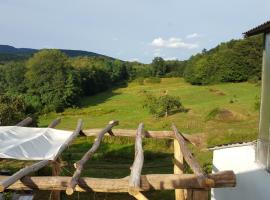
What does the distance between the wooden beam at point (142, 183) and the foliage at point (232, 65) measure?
201 ft

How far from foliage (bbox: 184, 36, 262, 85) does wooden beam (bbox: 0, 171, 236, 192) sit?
61415mm

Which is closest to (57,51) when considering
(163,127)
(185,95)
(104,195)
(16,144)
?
(185,95)

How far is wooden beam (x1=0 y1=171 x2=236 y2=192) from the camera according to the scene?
615cm

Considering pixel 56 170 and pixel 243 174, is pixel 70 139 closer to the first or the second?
pixel 56 170

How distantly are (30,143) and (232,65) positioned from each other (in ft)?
208

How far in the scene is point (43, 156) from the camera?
9172mm

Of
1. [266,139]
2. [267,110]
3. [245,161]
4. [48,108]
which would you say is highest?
[267,110]

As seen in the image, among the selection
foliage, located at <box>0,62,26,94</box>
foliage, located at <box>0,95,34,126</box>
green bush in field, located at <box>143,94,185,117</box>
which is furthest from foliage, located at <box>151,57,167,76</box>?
foliage, located at <box>0,95,34,126</box>

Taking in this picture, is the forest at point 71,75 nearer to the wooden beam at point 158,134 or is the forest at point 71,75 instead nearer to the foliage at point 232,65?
the foliage at point 232,65

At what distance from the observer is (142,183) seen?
637 cm

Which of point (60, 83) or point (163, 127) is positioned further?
point (60, 83)

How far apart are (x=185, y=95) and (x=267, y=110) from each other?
176 feet

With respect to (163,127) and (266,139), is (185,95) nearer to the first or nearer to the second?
(163,127)

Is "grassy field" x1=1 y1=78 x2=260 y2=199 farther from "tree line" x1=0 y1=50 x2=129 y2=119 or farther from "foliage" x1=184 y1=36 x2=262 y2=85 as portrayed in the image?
"foliage" x1=184 y1=36 x2=262 y2=85
